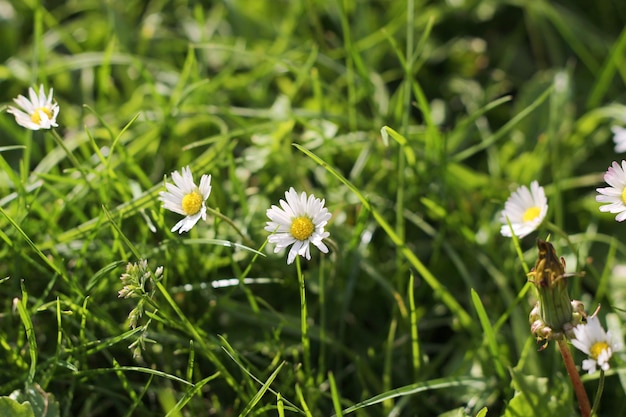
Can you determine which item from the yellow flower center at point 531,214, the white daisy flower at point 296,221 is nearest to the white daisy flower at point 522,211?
the yellow flower center at point 531,214

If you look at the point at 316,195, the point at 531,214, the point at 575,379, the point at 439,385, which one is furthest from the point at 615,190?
the point at 316,195

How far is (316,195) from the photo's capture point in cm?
169

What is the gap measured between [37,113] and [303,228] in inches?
21.8

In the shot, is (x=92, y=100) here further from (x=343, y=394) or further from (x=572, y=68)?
(x=572, y=68)

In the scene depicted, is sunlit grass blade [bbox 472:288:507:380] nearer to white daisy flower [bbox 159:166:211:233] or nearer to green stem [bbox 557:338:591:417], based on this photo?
green stem [bbox 557:338:591:417]

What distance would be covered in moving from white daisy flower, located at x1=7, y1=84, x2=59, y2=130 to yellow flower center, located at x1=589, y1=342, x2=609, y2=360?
3.19 feet

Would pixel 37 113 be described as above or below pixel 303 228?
above

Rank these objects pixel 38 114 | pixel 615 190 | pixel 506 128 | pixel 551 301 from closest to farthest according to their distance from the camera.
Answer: pixel 551 301, pixel 615 190, pixel 38 114, pixel 506 128

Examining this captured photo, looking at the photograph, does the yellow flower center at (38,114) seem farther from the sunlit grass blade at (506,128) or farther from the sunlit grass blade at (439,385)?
the sunlit grass blade at (506,128)

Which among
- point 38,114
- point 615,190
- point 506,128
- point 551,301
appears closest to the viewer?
point 551,301

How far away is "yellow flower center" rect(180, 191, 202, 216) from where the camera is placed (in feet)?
4.03

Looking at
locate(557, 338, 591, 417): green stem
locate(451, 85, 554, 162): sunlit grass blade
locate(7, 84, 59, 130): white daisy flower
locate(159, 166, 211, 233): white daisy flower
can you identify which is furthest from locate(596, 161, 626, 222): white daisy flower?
locate(7, 84, 59, 130): white daisy flower

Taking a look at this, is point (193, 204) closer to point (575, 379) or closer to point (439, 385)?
point (439, 385)

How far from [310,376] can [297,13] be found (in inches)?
44.8
